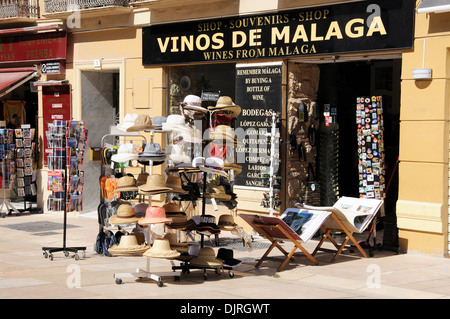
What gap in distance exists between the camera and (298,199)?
13.1 m

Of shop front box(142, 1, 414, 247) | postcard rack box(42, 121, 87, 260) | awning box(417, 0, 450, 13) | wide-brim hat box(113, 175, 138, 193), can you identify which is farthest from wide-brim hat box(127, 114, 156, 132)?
awning box(417, 0, 450, 13)

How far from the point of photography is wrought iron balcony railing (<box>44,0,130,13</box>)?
1531 cm

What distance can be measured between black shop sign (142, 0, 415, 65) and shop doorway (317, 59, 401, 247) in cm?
121

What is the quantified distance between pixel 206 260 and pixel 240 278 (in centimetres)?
55

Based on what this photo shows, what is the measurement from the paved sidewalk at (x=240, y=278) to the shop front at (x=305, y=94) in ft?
4.76

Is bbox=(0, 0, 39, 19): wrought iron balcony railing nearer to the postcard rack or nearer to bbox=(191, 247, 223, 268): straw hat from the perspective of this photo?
the postcard rack

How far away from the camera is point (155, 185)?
29.9 ft

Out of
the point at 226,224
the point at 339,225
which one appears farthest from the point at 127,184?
the point at 339,225

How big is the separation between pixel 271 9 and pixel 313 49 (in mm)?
1217

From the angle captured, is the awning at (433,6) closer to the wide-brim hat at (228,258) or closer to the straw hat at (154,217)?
the wide-brim hat at (228,258)

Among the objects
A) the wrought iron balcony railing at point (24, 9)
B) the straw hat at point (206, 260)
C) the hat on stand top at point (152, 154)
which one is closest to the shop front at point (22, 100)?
the wrought iron balcony railing at point (24, 9)

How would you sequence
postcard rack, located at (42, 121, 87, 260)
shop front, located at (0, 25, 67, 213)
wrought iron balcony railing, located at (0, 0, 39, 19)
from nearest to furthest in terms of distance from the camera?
1. postcard rack, located at (42, 121, 87, 260)
2. shop front, located at (0, 25, 67, 213)
3. wrought iron balcony railing, located at (0, 0, 39, 19)
